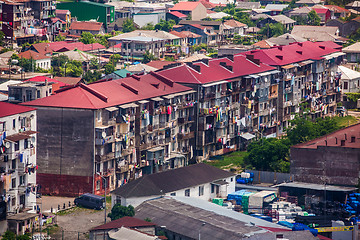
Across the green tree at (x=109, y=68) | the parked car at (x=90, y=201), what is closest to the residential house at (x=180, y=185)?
the parked car at (x=90, y=201)

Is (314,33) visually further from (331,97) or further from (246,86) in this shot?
(246,86)

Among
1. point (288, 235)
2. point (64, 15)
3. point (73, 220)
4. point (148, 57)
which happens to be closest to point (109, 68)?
point (148, 57)

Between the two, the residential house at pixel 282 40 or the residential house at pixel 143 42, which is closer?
the residential house at pixel 143 42

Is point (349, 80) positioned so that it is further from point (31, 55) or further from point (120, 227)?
point (120, 227)

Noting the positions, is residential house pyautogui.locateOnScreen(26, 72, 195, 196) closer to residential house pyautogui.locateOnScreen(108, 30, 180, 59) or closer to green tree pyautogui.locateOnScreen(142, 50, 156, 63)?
green tree pyautogui.locateOnScreen(142, 50, 156, 63)

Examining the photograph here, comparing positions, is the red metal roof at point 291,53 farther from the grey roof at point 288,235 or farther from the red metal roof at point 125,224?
the grey roof at point 288,235

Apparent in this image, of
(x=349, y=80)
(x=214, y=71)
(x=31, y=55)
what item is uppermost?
(x=214, y=71)
